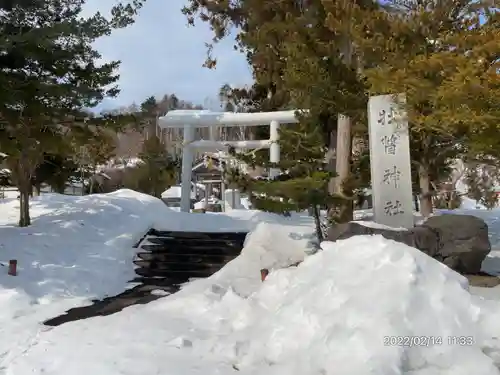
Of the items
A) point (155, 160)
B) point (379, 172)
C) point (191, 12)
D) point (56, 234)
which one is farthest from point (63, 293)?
point (155, 160)

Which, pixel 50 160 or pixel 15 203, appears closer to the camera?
pixel 15 203

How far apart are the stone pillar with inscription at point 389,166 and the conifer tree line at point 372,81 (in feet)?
1.05

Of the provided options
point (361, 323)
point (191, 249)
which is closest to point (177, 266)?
point (191, 249)

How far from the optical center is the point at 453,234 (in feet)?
23.6

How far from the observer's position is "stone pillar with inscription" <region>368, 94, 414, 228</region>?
759cm

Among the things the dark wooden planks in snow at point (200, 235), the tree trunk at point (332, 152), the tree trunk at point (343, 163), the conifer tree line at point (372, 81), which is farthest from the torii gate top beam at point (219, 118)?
the tree trunk at point (343, 163)

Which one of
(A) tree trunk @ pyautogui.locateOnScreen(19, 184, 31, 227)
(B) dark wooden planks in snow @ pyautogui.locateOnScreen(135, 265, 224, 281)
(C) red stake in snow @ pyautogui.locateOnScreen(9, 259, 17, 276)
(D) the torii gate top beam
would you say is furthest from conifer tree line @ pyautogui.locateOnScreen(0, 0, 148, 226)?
(D) the torii gate top beam

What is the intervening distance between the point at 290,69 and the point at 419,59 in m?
2.66

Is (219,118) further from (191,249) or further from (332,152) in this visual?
(191,249)

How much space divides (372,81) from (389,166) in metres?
1.79

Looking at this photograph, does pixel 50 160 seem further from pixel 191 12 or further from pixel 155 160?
pixel 155 160

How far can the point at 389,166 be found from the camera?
25.1 ft

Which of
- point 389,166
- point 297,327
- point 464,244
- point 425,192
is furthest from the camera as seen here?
point 425,192

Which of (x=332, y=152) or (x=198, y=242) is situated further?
(x=332, y=152)
